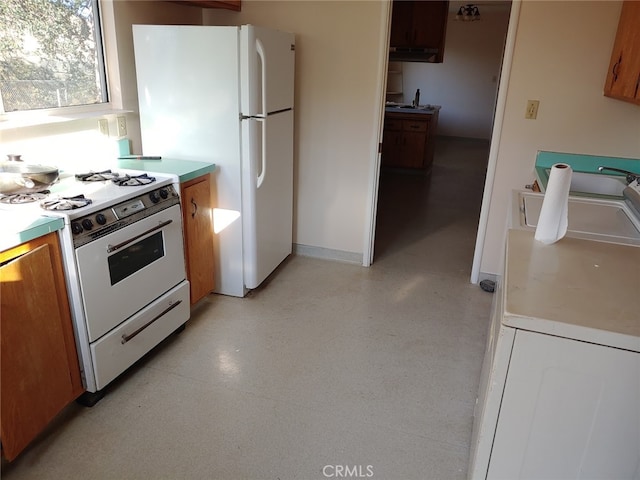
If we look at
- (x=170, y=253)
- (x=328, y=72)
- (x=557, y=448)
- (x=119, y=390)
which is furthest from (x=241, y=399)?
(x=328, y=72)

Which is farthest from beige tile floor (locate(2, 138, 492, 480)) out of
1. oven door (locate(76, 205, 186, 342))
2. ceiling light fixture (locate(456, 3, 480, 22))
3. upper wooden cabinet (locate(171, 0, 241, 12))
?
ceiling light fixture (locate(456, 3, 480, 22))

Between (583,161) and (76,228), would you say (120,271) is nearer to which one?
(76,228)

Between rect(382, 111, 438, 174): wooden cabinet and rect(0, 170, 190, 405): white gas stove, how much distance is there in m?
4.50

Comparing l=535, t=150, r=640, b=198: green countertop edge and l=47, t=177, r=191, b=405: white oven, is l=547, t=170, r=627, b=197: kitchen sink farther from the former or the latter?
l=47, t=177, r=191, b=405: white oven

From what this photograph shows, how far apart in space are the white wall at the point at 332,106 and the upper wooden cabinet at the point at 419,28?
2.38 m

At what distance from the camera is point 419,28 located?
17.6 ft

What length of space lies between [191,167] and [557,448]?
2.16 m

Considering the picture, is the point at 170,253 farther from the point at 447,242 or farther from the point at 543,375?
the point at 447,242

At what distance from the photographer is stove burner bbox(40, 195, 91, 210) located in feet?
5.94

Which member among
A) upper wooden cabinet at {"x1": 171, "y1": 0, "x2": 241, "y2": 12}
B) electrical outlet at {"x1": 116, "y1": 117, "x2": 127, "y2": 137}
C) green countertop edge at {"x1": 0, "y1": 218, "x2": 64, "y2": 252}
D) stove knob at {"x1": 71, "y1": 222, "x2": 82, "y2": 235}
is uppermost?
upper wooden cabinet at {"x1": 171, "y1": 0, "x2": 241, "y2": 12}

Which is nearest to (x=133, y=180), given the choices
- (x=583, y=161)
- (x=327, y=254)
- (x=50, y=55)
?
(x=50, y=55)

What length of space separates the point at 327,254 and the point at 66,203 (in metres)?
2.17

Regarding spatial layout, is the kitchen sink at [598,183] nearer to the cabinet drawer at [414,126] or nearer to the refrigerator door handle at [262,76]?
the refrigerator door handle at [262,76]

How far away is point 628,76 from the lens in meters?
2.28
